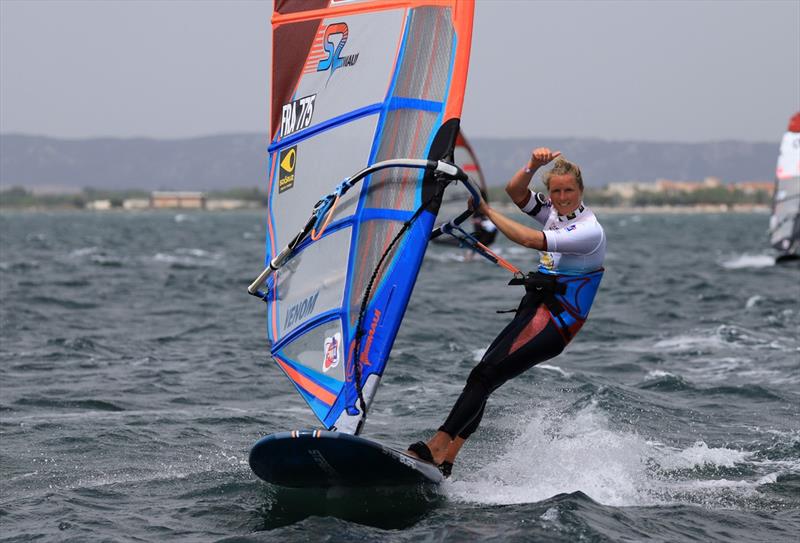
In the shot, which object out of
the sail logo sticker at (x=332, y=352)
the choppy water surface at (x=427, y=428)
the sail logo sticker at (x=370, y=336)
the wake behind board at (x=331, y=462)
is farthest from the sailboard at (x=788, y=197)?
the wake behind board at (x=331, y=462)

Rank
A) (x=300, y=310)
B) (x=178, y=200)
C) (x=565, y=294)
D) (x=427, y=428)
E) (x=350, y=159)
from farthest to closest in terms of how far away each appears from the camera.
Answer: (x=178, y=200) < (x=427, y=428) < (x=300, y=310) < (x=350, y=159) < (x=565, y=294)

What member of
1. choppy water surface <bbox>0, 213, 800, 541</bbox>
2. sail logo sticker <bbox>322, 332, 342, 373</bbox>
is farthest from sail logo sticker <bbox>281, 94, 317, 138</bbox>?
choppy water surface <bbox>0, 213, 800, 541</bbox>

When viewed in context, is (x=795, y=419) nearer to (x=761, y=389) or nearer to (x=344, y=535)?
(x=761, y=389)

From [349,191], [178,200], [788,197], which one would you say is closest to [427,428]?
[349,191]

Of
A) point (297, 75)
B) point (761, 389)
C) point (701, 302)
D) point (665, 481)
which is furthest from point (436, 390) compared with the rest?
point (701, 302)

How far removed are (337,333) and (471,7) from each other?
1.85 meters

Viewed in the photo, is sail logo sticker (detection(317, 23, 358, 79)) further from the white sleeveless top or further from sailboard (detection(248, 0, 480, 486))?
the white sleeveless top

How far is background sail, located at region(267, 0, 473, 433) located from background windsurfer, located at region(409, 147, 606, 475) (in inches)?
18.8

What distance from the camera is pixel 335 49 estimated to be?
6.27 m

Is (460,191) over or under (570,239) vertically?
under

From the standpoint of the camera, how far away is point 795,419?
8.54 m

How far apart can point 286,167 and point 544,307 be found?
5.71 ft

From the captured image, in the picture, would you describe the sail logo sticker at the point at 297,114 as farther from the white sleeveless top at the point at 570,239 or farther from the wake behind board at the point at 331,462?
the wake behind board at the point at 331,462

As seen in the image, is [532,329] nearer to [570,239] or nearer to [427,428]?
[570,239]
